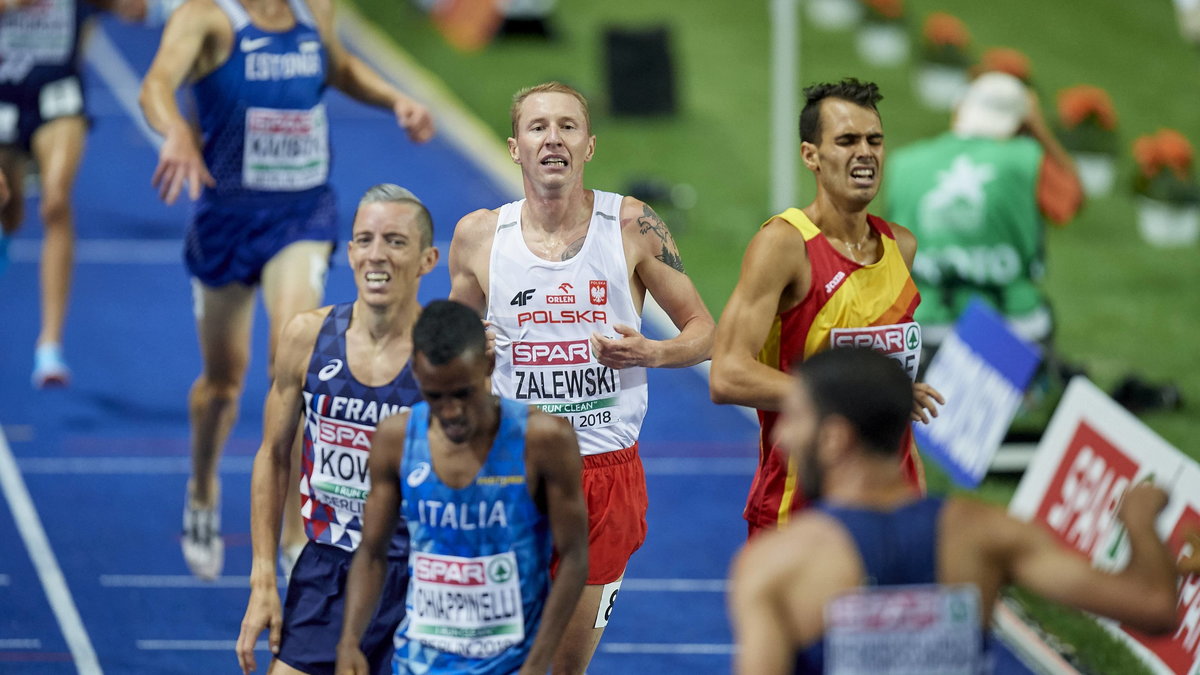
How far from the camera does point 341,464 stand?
5973mm

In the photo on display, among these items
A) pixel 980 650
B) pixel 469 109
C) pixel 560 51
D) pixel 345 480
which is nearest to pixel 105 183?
pixel 469 109

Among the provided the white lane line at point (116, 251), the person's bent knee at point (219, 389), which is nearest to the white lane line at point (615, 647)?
the person's bent knee at point (219, 389)

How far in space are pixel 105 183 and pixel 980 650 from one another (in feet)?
52.6

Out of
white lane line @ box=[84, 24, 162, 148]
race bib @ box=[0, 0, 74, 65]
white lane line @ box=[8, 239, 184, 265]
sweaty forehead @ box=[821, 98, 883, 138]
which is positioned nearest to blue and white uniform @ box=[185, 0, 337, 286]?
race bib @ box=[0, 0, 74, 65]

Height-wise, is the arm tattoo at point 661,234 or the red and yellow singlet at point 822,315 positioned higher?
the arm tattoo at point 661,234

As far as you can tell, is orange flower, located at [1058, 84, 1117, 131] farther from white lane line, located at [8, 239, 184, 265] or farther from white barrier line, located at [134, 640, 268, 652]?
white barrier line, located at [134, 640, 268, 652]

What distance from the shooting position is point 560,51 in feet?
81.4

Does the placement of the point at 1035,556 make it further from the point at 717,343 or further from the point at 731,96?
the point at 731,96

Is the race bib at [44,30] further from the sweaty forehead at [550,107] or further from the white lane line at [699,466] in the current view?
the sweaty forehead at [550,107]

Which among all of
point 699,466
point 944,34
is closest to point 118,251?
point 699,466

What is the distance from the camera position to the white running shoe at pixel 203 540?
870cm

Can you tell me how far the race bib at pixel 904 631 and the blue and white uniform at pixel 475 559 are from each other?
4.16ft

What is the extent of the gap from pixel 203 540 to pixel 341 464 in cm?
300

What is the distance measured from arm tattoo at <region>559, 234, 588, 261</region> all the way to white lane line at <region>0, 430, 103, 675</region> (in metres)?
3.17
